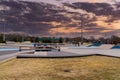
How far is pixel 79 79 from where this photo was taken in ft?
27.6

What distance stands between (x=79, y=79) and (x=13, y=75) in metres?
3.09

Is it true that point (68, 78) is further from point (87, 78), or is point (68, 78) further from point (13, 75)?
point (13, 75)

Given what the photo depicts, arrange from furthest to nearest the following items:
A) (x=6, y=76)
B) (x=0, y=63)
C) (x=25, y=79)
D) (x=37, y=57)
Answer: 1. (x=37, y=57)
2. (x=0, y=63)
3. (x=6, y=76)
4. (x=25, y=79)

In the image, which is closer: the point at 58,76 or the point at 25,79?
the point at 25,79

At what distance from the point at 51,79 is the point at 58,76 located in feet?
2.20

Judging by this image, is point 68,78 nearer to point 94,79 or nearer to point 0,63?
point 94,79

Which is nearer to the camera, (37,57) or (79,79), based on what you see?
(79,79)

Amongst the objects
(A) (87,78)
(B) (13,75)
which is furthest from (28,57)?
(A) (87,78)

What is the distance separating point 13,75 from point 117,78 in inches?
189

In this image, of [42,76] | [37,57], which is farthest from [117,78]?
[37,57]

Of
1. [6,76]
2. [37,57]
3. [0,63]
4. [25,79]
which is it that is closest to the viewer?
[25,79]

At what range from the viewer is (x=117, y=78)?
28.7ft

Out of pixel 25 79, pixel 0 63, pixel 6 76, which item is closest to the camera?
pixel 25 79

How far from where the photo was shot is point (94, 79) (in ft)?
27.7
